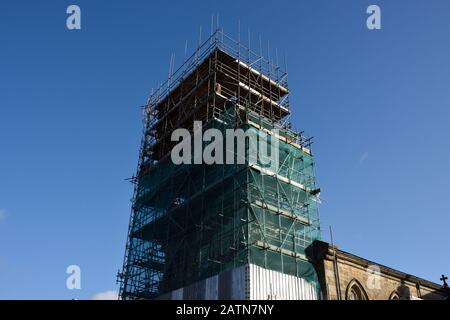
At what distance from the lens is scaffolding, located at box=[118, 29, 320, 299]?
99.0 ft

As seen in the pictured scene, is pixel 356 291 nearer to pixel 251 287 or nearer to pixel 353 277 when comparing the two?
pixel 353 277

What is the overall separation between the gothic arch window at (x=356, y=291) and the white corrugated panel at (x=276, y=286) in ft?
10.8

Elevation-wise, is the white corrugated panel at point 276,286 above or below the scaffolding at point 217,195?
below

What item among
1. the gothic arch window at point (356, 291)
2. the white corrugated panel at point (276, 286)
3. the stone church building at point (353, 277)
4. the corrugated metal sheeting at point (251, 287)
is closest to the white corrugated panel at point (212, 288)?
the corrugated metal sheeting at point (251, 287)

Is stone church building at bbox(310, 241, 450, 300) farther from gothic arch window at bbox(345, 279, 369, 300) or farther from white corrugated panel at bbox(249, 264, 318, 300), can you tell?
white corrugated panel at bbox(249, 264, 318, 300)

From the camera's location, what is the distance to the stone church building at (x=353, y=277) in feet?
101

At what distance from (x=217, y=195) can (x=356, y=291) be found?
1192cm

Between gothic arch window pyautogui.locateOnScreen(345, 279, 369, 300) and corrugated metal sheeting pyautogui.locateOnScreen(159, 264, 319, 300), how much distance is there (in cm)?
325

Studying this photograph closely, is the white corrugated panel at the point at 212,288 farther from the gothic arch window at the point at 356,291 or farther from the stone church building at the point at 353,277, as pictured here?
the gothic arch window at the point at 356,291

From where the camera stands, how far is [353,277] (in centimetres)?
3244

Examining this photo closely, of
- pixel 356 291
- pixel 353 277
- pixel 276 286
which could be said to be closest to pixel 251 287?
pixel 276 286

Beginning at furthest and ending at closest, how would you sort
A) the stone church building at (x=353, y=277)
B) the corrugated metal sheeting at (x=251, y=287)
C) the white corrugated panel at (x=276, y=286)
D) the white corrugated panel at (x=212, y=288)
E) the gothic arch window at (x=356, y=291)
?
the gothic arch window at (x=356, y=291), the stone church building at (x=353, y=277), the white corrugated panel at (x=212, y=288), the white corrugated panel at (x=276, y=286), the corrugated metal sheeting at (x=251, y=287)
